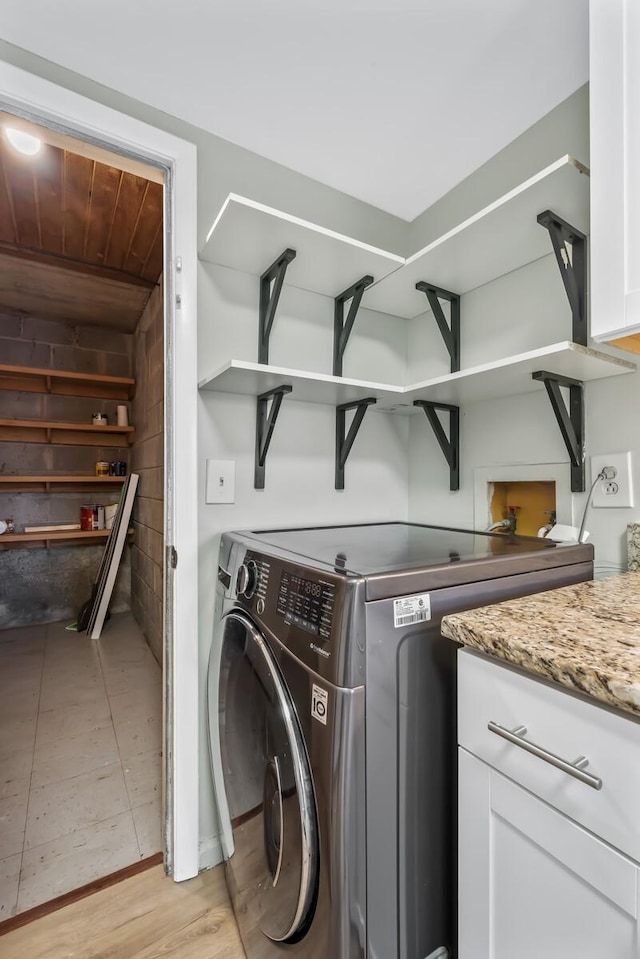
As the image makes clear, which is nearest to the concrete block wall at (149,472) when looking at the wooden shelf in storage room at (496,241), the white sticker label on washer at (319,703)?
the wooden shelf in storage room at (496,241)

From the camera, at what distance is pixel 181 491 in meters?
1.30

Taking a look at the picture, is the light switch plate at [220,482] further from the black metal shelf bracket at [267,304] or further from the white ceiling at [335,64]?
the white ceiling at [335,64]

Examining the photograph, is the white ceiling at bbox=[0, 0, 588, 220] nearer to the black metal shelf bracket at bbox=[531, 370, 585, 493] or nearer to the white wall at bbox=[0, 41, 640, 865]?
the white wall at bbox=[0, 41, 640, 865]

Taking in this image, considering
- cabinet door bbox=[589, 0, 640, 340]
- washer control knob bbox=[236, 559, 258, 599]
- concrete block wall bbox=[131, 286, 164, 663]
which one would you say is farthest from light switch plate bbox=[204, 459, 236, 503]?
concrete block wall bbox=[131, 286, 164, 663]

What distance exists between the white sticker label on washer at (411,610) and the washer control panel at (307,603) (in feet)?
0.39

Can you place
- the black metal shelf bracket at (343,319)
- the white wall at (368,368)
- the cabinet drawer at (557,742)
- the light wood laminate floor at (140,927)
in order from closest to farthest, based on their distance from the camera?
the cabinet drawer at (557,742)
the light wood laminate floor at (140,927)
the white wall at (368,368)
the black metal shelf bracket at (343,319)

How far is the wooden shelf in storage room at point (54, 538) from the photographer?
10.9ft

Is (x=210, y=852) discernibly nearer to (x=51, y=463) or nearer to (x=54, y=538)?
(x=54, y=538)

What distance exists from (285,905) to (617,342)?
1.29 m

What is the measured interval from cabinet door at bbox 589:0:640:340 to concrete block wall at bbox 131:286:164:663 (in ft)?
7.72

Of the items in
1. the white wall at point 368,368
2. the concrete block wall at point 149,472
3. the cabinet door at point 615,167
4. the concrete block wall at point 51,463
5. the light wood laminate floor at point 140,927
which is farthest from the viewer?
the concrete block wall at point 51,463

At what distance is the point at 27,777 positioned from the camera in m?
1.74

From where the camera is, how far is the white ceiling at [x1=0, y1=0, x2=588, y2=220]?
3.39 feet

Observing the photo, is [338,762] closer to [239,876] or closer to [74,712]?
[239,876]
